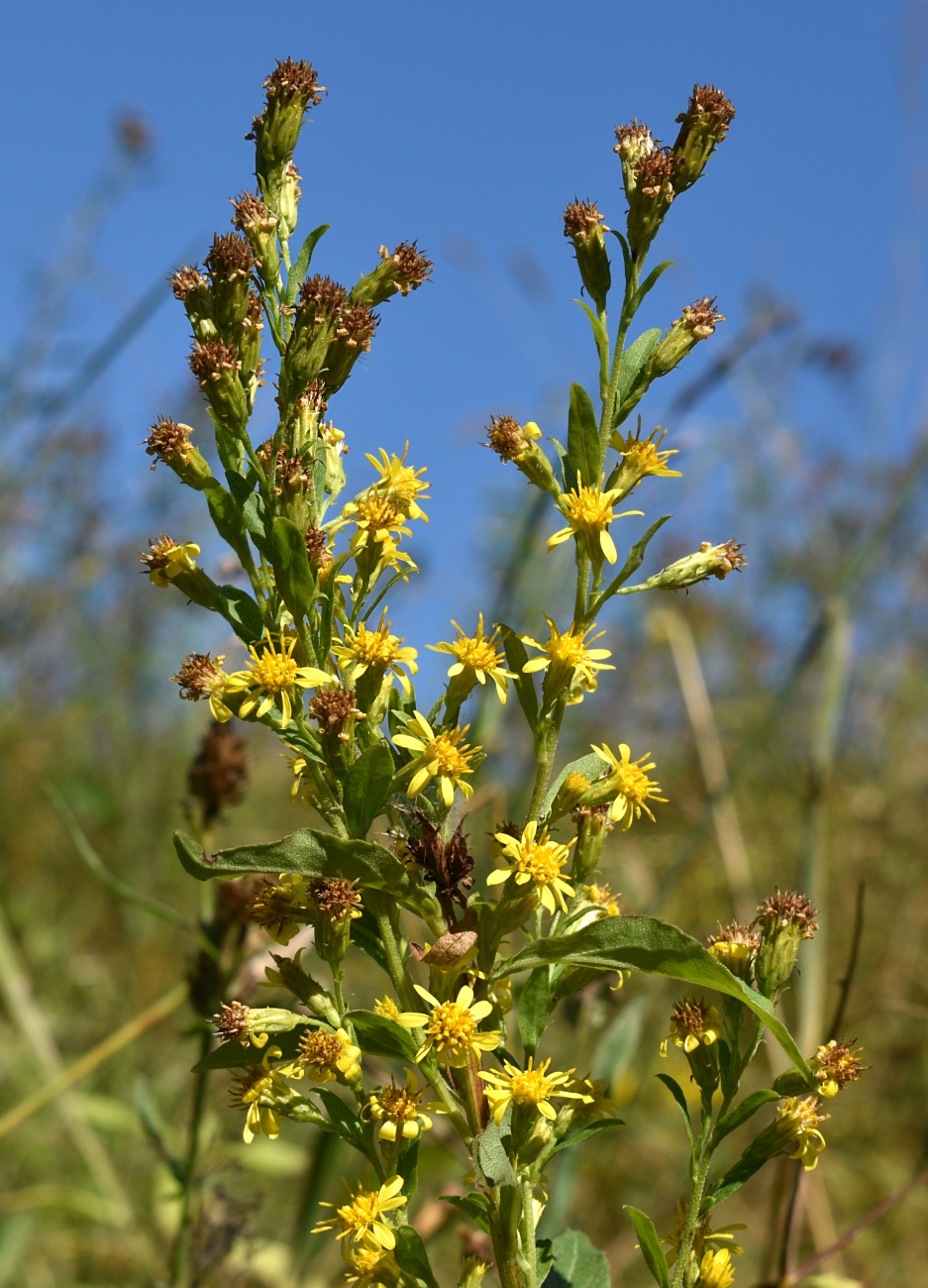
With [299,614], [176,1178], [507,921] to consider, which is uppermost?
[299,614]

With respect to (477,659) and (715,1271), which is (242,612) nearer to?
(477,659)

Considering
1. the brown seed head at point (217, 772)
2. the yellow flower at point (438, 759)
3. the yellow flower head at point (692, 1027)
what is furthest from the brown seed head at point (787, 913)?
the brown seed head at point (217, 772)

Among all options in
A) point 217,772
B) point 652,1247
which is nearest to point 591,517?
point 652,1247

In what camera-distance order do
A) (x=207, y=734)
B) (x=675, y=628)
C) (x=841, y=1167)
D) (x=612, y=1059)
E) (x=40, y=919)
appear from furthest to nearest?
(x=40, y=919) → (x=841, y=1167) → (x=675, y=628) → (x=207, y=734) → (x=612, y=1059)

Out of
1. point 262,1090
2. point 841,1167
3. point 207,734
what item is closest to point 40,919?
point 207,734

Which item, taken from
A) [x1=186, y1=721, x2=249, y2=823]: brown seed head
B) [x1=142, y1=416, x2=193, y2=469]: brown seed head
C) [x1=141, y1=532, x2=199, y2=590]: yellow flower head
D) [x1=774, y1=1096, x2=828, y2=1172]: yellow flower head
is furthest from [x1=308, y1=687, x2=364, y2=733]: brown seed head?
[x1=186, y1=721, x2=249, y2=823]: brown seed head

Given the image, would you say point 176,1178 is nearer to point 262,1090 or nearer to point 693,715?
point 262,1090

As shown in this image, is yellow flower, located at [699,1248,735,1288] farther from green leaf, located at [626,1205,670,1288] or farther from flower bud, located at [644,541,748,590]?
flower bud, located at [644,541,748,590]
